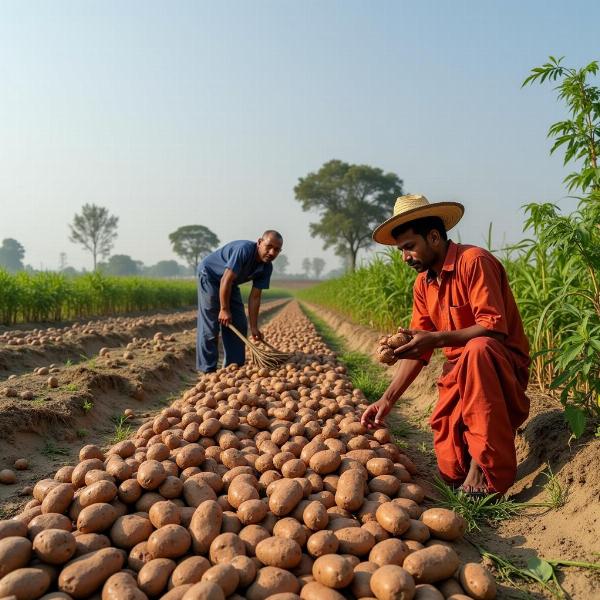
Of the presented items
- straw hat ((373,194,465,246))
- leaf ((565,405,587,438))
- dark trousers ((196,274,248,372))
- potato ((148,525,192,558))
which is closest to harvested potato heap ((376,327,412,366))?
straw hat ((373,194,465,246))

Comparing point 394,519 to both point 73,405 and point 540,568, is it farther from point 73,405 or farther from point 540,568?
point 73,405

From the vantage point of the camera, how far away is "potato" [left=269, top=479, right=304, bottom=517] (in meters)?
1.83

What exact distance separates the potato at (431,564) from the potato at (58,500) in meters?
1.29

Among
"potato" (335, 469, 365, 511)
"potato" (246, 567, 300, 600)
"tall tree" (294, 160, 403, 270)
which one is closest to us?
"potato" (246, 567, 300, 600)

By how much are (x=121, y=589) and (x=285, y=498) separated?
65 centimetres

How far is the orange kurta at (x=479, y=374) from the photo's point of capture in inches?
89.7

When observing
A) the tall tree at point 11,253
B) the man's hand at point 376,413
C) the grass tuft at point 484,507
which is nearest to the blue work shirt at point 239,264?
the man's hand at point 376,413

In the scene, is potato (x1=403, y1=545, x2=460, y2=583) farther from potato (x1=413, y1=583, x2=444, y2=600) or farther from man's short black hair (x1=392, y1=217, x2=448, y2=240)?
man's short black hair (x1=392, y1=217, x2=448, y2=240)

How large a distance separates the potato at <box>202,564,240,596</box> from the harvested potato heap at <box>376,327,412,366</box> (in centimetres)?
128

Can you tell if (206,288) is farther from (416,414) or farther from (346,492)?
(346,492)

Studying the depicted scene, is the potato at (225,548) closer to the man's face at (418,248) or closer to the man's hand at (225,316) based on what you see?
the man's face at (418,248)

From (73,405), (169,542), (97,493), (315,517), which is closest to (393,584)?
(315,517)

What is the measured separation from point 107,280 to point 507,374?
12.5m

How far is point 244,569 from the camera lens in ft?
4.91
